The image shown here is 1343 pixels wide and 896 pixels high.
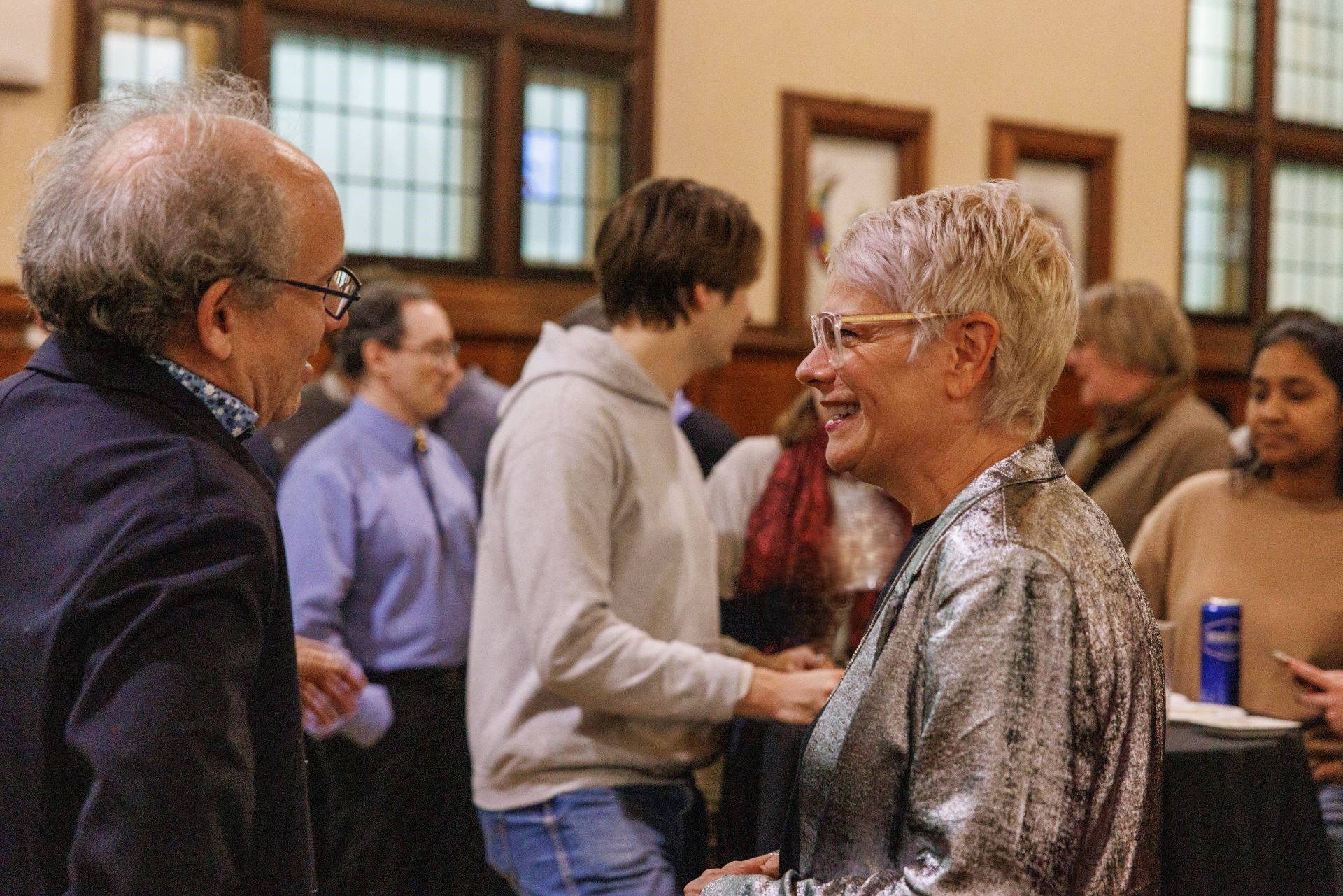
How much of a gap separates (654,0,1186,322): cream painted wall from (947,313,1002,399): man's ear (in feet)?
15.5

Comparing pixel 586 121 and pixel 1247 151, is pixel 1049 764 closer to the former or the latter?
pixel 586 121

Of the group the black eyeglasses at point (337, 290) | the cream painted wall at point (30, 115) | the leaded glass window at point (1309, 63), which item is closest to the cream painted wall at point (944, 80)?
the leaded glass window at point (1309, 63)

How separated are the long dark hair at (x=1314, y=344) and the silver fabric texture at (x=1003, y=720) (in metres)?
1.79

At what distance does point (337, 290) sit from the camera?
127cm

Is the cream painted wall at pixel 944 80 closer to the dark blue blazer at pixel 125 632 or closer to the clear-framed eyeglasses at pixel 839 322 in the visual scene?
the clear-framed eyeglasses at pixel 839 322

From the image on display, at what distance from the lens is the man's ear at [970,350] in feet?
3.82

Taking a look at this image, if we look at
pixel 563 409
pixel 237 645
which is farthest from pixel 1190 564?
pixel 237 645

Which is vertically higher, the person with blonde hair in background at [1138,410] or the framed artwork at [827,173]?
the framed artwork at [827,173]

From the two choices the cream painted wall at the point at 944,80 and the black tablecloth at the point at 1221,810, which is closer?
the black tablecloth at the point at 1221,810

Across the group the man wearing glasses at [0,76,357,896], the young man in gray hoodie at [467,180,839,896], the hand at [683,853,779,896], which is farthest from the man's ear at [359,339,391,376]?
the hand at [683,853,779,896]

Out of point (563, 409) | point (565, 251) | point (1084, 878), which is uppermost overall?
point (565, 251)

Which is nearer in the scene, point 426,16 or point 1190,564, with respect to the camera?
point 1190,564

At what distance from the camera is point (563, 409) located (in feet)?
6.36

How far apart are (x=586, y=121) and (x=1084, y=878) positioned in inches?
198
